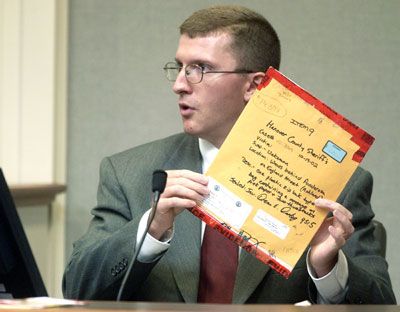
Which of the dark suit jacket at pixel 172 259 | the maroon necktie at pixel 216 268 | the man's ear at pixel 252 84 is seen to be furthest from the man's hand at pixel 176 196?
the man's ear at pixel 252 84

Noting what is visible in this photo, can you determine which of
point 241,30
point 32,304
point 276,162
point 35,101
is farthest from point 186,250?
point 35,101

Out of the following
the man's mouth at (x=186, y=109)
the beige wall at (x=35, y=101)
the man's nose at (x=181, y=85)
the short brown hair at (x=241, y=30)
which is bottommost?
the beige wall at (x=35, y=101)

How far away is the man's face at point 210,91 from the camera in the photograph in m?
2.55

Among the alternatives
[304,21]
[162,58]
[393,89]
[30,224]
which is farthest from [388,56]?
[30,224]

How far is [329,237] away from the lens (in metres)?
2.39

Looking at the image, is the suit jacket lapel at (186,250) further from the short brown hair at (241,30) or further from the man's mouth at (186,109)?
the short brown hair at (241,30)

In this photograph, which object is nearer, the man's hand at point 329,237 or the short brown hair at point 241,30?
the man's hand at point 329,237

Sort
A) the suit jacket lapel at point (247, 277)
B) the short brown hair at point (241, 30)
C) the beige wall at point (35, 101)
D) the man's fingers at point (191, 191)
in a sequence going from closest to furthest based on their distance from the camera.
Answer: the man's fingers at point (191, 191)
the suit jacket lapel at point (247, 277)
the short brown hair at point (241, 30)
the beige wall at point (35, 101)

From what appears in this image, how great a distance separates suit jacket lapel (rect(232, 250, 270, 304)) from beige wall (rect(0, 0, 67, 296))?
5.64 ft

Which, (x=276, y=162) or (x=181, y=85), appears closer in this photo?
(x=276, y=162)

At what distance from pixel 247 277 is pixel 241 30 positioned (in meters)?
0.70

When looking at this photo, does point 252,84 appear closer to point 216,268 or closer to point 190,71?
point 190,71

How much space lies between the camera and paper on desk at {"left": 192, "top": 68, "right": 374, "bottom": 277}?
2.25 meters

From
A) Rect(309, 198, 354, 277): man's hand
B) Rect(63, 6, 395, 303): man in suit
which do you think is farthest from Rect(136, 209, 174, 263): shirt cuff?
Rect(309, 198, 354, 277): man's hand
